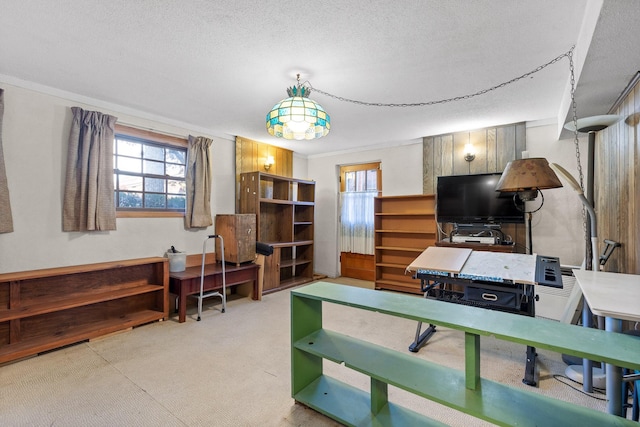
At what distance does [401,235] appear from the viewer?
4977 mm

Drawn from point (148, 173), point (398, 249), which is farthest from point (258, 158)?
point (398, 249)

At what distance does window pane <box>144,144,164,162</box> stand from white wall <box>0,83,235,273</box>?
41 centimetres

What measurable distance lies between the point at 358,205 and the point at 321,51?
363 centimetres

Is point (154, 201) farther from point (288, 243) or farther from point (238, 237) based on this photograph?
point (288, 243)

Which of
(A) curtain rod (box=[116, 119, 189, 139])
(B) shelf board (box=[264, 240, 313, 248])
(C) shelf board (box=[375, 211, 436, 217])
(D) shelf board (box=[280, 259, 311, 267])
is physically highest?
(A) curtain rod (box=[116, 119, 189, 139])

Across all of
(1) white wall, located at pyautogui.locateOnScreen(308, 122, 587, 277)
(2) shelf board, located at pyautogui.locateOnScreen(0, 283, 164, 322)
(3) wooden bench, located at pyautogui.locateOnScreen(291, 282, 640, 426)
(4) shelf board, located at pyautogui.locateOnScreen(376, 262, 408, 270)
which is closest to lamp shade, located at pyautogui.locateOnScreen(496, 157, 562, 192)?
(3) wooden bench, located at pyautogui.locateOnScreen(291, 282, 640, 426)

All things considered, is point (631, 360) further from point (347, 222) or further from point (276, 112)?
point (347, 222)

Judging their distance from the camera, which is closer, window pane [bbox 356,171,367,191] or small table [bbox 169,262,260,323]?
small table [bbox 169,262,260,323]

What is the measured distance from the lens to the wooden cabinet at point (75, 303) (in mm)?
2631

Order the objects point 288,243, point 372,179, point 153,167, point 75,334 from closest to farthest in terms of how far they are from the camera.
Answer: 1. point 75,334
2. point 153,167
3. point 288,243
4. point 372,179

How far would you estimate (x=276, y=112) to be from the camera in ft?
7.76

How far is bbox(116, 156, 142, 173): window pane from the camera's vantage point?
3.53m

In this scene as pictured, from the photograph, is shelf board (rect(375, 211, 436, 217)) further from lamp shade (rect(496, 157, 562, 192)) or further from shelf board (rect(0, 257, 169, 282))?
shelf board (rect(0, 257, 169, 282))

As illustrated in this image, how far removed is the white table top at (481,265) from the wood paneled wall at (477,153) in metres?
1.62
